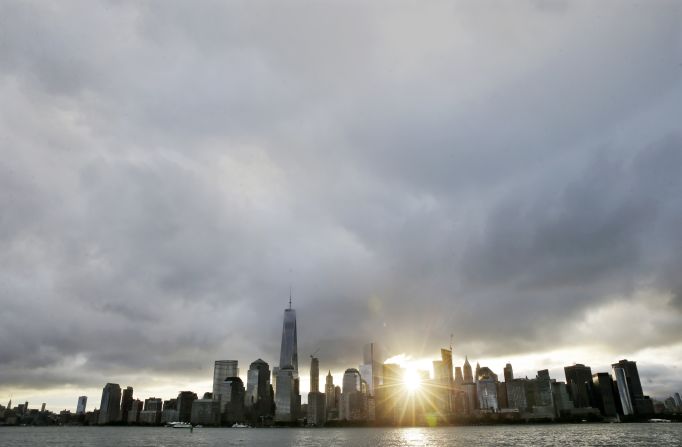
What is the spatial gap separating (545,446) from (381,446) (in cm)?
6533

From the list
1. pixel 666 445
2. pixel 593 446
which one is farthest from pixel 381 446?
pixel 666 445

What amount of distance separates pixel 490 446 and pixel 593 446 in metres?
38.2

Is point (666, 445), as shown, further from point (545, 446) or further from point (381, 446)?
point (381, 446)

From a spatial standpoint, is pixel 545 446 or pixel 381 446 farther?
pixel 381 446

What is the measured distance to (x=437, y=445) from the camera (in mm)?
199000

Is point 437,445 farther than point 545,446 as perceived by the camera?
Yes

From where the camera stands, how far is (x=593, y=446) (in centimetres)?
17850

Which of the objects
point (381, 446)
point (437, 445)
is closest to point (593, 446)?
point (437, 445)

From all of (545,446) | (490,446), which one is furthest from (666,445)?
(490,446)

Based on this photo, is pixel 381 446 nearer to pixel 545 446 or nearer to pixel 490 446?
pixel 490 446

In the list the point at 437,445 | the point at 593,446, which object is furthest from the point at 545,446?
the point at 437,445

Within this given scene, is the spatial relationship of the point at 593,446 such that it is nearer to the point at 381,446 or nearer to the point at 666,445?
the point at 666,445

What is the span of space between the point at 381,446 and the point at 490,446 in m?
44.6

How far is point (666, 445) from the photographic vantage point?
176500 mm
